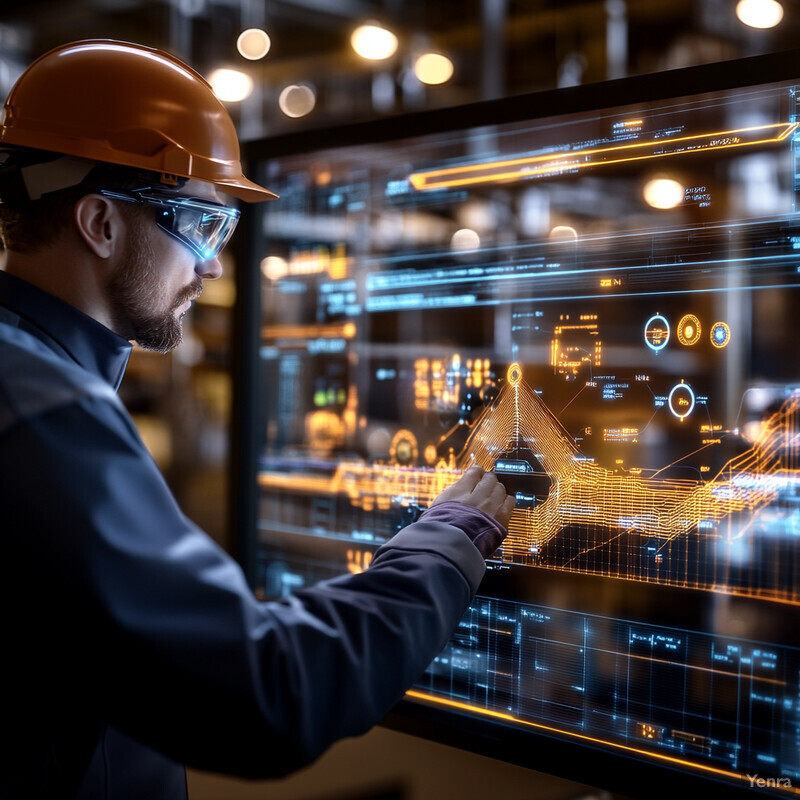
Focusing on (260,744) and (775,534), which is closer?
(260,744)

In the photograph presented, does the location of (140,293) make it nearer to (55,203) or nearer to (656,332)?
(55,203)

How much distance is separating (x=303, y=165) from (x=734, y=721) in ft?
3.13

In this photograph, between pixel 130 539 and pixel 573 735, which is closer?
pixel 130 539

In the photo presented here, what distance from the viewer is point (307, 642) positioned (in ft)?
2.11

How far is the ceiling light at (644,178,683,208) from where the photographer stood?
32.5 inches

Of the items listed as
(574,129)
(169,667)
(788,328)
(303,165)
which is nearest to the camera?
(169,667)

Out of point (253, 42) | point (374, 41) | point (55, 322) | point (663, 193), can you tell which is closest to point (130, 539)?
point (55, 322)

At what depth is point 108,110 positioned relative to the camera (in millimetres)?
808

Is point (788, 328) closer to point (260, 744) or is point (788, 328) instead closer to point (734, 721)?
point (734, 721)

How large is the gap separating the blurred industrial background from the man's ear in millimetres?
1249

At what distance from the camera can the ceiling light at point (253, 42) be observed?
2.51 metres

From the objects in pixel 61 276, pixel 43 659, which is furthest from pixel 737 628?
pixel 61 276

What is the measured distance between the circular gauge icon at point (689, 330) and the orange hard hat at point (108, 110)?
0.58 meters

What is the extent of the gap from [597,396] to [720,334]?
154mm
